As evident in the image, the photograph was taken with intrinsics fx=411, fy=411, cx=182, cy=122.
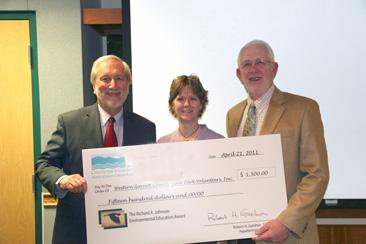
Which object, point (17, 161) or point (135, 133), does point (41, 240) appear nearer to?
point (17, 161)

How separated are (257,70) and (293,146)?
42 centimetres

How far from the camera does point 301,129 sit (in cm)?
191

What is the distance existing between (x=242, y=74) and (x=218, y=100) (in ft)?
0.82

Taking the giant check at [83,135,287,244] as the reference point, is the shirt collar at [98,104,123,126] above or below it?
above

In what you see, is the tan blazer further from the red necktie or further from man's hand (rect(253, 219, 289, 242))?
the red necktie

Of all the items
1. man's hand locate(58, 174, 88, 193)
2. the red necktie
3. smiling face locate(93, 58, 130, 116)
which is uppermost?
smiling face locate(93, 58, 130, 116)

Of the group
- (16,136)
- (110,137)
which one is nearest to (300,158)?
(110,137)

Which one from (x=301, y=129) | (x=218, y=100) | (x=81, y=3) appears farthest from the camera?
(x=81, y=3)

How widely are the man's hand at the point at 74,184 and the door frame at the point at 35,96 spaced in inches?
59.6

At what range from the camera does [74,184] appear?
5.89 ft

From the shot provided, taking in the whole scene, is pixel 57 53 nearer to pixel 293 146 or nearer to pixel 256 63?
pixel 256 63

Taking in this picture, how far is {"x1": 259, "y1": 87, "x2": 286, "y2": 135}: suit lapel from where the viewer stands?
76.9 inches

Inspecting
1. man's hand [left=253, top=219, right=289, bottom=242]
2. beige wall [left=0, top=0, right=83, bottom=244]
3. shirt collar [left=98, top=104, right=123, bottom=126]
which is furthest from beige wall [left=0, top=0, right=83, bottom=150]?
man's hand [left=253, top=219, right=289, bottom=242]

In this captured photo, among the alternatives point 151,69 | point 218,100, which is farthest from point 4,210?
point 218,100
